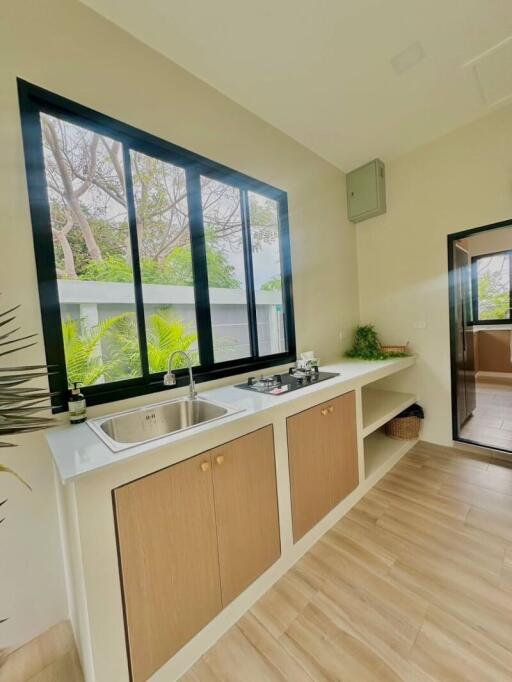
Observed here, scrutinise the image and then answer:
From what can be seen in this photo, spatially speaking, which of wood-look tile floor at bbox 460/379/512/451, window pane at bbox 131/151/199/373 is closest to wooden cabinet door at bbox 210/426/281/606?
window pane at bbox 131/151/199/373

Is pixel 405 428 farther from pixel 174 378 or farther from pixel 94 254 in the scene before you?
pixel 94 254

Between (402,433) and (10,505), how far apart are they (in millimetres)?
3079

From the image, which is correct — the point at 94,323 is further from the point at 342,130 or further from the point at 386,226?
the point at 386,226

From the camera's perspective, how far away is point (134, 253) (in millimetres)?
1644

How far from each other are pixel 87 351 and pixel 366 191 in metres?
3.12

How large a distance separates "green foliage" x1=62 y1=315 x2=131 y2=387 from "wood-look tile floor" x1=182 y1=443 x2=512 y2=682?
1419 millimetres

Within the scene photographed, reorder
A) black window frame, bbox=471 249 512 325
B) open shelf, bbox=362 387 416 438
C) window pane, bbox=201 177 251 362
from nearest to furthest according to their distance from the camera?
window pane, bbox=201 177 251 362 → open shelf, bbox=362 387 416 438 → black window frame, bbox=471 249 512 325

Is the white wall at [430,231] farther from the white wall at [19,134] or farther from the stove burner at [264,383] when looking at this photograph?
the stove burner at [264,383]

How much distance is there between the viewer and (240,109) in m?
2.15

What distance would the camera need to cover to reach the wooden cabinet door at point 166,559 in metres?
0.98

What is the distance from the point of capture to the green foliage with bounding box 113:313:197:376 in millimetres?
1764

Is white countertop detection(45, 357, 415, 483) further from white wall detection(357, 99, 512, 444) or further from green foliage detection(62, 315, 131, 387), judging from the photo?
white wall detection(357, 99, 512, 444)

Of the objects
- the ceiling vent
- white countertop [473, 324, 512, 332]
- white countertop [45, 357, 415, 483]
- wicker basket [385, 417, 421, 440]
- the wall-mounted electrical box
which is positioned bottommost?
wicker basket [385, 417, 421, 440]

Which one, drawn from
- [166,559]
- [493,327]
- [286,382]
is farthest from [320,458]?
[493,327]
